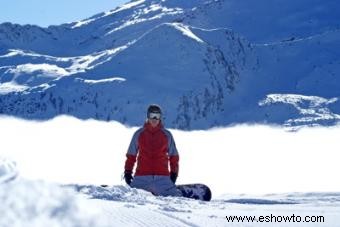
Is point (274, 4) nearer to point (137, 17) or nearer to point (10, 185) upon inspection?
point (137, 17)

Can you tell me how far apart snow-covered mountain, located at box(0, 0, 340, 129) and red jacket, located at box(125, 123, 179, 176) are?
8676 cm

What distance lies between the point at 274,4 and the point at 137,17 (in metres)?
34.0

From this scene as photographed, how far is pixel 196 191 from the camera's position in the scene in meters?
13.0

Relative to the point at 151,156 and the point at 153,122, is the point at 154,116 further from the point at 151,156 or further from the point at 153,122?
the point at 151,156

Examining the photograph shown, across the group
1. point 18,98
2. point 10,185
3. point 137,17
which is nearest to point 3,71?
point 18,98

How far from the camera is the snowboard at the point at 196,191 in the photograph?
41.9ft

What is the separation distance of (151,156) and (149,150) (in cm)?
11

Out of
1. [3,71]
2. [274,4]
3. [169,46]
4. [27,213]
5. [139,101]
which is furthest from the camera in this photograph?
[274,4]

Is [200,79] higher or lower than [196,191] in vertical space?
higher

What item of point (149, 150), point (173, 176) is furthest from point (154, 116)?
point (173, 176)

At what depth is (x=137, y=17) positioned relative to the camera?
179250mm

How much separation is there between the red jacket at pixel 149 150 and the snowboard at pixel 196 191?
52 cm

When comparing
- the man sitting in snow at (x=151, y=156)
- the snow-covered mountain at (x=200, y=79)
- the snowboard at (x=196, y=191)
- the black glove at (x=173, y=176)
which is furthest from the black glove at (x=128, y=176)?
the snow-covered mountain at (x=200, y=79)

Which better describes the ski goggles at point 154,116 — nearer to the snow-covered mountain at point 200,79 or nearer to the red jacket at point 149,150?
the red jacket at point 149,150
